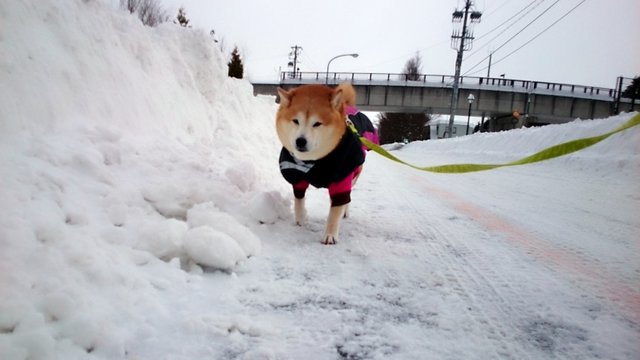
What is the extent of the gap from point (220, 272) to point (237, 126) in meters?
4.73

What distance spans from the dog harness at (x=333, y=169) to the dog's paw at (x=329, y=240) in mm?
272

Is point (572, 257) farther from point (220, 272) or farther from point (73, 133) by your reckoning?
point (73, 133)

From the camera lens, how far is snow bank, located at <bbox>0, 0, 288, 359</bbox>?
1.49 metres

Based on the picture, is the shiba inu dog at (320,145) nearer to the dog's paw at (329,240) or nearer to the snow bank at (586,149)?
the dog's paw at (329,240)

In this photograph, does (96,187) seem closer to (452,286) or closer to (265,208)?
(265,208)

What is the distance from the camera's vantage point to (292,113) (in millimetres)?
3271

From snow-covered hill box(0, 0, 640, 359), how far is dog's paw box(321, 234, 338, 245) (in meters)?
0.10

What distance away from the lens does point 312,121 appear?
10.4 feet

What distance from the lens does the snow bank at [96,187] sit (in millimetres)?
1485

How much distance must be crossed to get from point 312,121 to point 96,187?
169 cm

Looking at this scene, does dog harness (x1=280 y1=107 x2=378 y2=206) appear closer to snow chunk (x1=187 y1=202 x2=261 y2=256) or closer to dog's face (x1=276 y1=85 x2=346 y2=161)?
dog's face (x1=276 y1=85 x2=346 y2=161)

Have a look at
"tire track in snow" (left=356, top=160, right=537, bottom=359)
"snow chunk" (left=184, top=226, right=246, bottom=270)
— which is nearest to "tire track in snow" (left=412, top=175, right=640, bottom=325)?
"tire track in snow" (left=356, top=160, right=537, bottom=359)

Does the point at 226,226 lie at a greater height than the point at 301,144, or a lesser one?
lesser

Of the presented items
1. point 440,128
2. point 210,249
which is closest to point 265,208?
point 210,249
